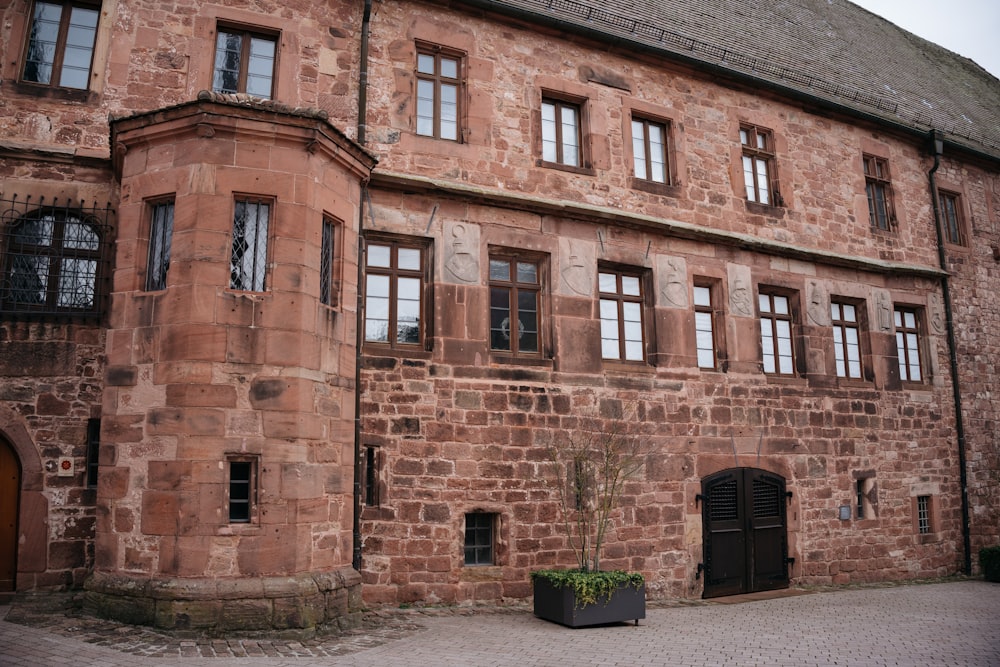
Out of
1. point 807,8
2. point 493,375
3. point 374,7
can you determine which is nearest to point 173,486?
point 493,375

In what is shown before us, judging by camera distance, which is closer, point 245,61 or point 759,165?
point 245,61

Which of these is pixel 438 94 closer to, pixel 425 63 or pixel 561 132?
pixel 425 63

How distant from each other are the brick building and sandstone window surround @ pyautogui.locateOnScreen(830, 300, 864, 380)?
3.0 inches

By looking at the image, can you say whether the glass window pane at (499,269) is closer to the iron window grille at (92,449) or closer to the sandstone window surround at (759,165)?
the sandstone window surround at (759,165)

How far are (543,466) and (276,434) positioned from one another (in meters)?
4.02

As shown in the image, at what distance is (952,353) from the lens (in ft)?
52.1

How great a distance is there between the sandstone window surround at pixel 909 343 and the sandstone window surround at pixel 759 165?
3687mm

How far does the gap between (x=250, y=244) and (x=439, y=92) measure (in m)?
4.13

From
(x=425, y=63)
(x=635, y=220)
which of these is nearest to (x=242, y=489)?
(x=425, y=63)

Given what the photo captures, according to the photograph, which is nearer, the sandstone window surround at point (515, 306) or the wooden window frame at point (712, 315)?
the sandstone window surround at point (515, 306)

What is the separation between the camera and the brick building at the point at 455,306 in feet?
27.1

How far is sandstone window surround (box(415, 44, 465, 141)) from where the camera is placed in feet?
37.1

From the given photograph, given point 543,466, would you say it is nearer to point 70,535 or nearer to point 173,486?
point 173,486

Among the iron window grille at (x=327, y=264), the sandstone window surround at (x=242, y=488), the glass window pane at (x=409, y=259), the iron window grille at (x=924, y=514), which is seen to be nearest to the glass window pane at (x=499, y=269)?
the glass window pane at (x=409, y=259)
